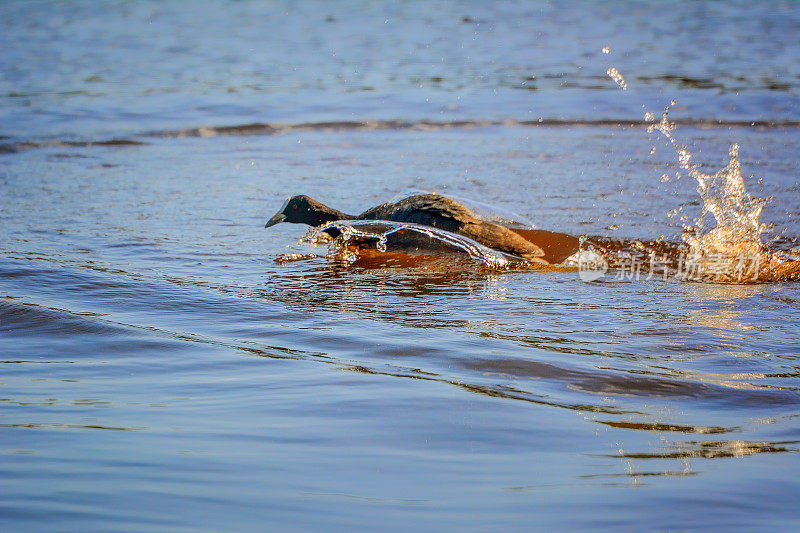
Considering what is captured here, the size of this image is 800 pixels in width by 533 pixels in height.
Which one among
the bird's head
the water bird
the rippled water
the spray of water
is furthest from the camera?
the bird's head

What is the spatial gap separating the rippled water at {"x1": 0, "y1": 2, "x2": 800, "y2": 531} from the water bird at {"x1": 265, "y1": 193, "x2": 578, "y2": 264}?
230 millimetres

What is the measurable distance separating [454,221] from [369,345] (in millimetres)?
1936

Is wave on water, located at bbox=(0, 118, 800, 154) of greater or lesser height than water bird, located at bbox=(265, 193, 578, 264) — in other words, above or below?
above

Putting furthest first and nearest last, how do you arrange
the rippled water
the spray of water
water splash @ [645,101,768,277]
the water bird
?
the water bird
water splash @ [645,101,768,277]
the spray of water
the rippled water

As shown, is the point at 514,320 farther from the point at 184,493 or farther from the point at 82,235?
the point at 82,235

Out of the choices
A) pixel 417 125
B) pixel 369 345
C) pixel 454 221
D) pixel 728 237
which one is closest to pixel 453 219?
pixel 454 221

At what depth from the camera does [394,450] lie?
6.64 ft

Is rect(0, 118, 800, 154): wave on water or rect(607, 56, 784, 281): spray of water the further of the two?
rect(0, 118, 800, 154): wave on water

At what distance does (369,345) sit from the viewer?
2.96 m

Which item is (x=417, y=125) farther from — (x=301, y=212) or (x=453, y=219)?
(x=453, y=219)

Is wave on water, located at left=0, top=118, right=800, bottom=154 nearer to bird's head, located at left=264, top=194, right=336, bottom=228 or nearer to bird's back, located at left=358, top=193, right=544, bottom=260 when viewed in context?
bird's head, located at left=264, top=194, right=336, bottom=228

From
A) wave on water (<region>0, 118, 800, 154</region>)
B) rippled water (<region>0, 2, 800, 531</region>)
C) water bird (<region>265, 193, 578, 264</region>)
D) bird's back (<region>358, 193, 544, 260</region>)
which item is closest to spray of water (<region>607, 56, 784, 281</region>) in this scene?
rippled water (<region>0, 2, 800, 531</region>)

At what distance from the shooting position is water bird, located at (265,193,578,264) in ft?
15.1

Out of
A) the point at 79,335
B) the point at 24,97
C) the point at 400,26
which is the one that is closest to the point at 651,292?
the point at 79,335
